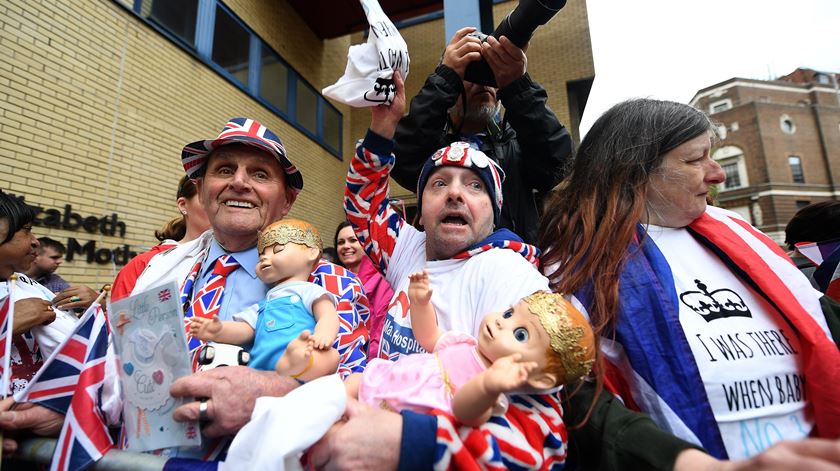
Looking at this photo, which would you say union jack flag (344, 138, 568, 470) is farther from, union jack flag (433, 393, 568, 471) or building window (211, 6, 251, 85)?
building window (211, 6, 251, 85)

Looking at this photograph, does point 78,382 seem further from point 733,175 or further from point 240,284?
point 733,175

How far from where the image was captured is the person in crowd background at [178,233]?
218 cm

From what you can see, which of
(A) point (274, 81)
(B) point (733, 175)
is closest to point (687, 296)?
(A) point (274, 81)

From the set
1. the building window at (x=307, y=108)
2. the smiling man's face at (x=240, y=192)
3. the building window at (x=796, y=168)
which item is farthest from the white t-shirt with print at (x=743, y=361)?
the building window at (x=796, y=168)

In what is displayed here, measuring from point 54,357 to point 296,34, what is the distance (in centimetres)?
938

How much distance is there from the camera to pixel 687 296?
132 centimetres

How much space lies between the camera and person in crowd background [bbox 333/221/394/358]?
93.5 inches

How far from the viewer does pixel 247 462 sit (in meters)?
0.94

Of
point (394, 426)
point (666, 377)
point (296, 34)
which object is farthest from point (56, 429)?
point (296, 34)

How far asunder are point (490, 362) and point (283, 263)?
88cm

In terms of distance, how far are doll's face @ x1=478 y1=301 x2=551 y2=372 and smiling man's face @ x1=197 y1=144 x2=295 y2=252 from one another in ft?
3.79

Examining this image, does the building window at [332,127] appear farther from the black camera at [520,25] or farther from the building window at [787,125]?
the building window at [787,125]

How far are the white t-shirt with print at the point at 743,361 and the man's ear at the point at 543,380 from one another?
0.51 metres

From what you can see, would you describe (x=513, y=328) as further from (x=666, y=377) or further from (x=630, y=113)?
(x=630, y=113)
